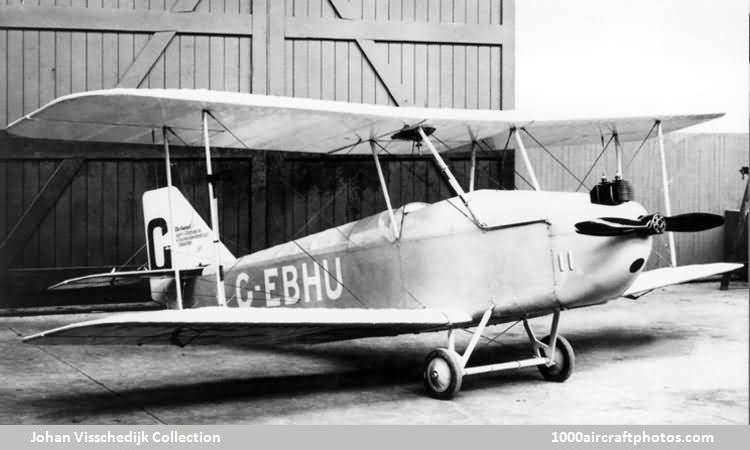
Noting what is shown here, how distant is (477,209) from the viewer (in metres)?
5.82

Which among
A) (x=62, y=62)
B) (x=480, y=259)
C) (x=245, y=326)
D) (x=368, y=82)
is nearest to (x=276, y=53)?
(x=368, y=82)

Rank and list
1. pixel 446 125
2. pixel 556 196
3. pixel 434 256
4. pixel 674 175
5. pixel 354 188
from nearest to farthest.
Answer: pixel 556 196
pixel 434 256
pixel 446 125
pixel 354 188
pixel 674 175

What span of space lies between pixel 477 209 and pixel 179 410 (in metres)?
2.49

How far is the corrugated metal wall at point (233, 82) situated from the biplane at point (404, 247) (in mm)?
3665

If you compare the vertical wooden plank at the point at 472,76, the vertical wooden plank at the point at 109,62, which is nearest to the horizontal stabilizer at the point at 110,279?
the vertical wooden plank at the point at 109,62

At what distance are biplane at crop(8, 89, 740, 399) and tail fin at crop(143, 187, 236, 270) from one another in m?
0.61

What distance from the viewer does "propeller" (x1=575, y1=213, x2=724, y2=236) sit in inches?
203

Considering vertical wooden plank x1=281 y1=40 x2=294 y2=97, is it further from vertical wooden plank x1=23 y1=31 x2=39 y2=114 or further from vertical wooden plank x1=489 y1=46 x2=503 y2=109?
vertical wooden plank x1=23 y1=31 x2=39 y2=114

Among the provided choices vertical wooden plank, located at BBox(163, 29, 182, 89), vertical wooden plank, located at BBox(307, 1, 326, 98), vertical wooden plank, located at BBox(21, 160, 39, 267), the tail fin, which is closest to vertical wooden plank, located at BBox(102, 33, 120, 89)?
vertical wooden plank, located at BBox(163, 29, 182, 89)

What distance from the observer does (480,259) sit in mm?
5801

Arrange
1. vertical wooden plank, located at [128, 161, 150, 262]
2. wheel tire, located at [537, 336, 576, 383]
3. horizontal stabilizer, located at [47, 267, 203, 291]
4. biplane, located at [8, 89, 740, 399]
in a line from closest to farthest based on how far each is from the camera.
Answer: biplane, located at [8, 89, 740, 399] < wheel tire, located at [537, 336, 576, 383] < horizontal stabilizer, located at [47, 267, 203, 291] < vertical wooden plank, located at [128, 161, 150, 262]

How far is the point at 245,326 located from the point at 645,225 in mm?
2647
